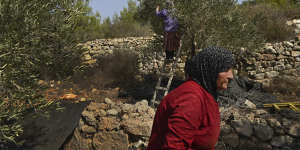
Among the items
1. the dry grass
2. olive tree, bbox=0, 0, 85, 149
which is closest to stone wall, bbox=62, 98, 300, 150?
olive tree, bbox=0, 0, 85, 149

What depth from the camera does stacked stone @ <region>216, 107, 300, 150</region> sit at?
5004 millimetres

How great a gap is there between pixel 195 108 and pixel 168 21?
5.87 metres

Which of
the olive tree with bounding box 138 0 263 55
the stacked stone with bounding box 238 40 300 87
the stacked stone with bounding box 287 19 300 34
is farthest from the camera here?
the stacked stone with bounding box 287 19 300 34

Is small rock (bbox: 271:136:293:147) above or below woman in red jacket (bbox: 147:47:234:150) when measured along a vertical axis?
below

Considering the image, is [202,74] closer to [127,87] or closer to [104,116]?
[104,116]

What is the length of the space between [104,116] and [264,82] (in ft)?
21.5

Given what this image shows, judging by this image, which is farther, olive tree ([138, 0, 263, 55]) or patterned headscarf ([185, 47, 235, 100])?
olive tree ([138, 0, 263, 55])

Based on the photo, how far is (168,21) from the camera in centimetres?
710

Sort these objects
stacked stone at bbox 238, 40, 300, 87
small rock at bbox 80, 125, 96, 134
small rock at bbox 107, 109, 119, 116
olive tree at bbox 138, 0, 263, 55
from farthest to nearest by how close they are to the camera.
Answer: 1. stacked stone at bbox 238, 40, 300, 87
2. olive tree at bbox 138, 0, 263, 55
3. small rock at bbox 107, 109, 119, 116
4. small rock at bbox 80, 125, 96, 134

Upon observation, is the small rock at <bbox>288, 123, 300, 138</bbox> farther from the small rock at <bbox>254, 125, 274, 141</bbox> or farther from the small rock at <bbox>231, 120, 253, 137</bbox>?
the small rock at <bbox>231, 120, 253, 137</bbox>

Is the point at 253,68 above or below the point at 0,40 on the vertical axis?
below

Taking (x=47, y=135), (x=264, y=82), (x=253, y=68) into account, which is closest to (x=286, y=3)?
(x=253, y=68)

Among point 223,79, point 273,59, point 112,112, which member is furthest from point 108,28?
point 223,79

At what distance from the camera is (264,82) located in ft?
30.2
